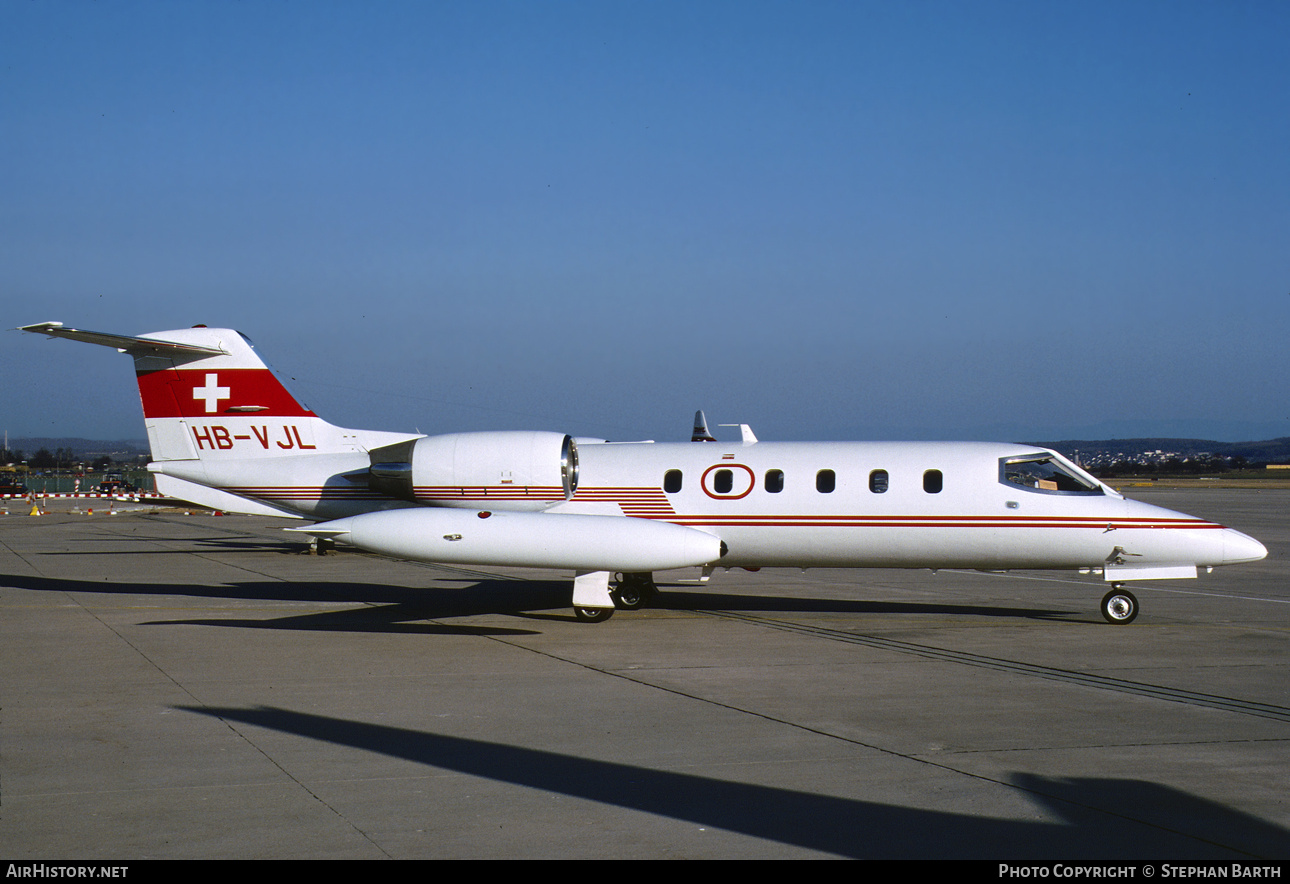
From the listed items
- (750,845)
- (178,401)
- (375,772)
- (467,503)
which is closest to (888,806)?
(750,845)

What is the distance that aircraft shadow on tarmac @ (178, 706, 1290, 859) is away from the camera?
5.99 meters

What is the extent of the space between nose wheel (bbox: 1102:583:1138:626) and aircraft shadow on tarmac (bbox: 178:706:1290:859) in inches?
340

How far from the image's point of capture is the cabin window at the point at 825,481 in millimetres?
15953

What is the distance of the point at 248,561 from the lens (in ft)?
90.7

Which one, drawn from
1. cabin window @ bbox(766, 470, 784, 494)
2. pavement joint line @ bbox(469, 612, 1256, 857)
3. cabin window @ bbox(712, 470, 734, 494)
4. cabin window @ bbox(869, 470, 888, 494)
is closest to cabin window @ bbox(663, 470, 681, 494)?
cabin window @ bbox(712, 470, 734, 494)

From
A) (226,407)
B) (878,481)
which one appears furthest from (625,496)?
(226,407)

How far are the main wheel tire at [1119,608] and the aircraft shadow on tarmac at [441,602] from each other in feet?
2.79

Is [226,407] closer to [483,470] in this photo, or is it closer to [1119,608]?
[483,470]

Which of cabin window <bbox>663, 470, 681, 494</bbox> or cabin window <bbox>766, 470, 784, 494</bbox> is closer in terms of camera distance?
cabin window <bbox>766, 470, 784, 494</bbox>

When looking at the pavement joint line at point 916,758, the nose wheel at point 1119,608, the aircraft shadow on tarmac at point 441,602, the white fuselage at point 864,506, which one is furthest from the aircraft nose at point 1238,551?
the pavement joint line at point 916,758

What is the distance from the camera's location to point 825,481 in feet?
52.5

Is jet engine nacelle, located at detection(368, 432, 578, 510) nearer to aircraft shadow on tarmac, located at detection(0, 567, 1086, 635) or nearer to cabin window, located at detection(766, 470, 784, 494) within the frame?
aircraft shadow on tarmac, located at detection(0, 567, 1086, 635)

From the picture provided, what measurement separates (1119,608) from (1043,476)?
2083mm

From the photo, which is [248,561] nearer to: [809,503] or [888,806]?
[809,503]
